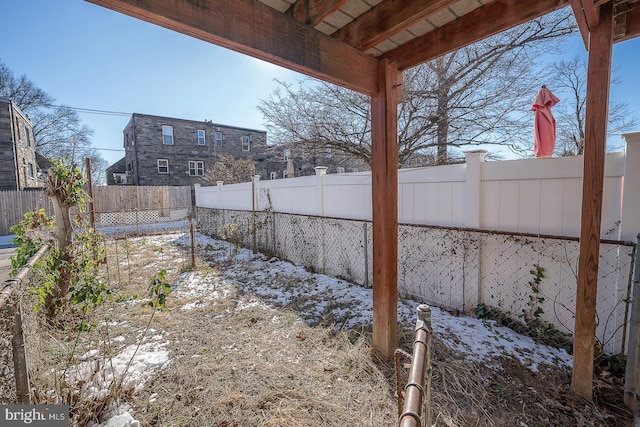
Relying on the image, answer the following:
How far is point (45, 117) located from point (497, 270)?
29.3 m

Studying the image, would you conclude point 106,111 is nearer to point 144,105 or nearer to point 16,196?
point 144,105

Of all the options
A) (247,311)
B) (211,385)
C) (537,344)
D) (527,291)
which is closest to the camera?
(211,385)

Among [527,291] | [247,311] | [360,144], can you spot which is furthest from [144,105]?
[527,291]

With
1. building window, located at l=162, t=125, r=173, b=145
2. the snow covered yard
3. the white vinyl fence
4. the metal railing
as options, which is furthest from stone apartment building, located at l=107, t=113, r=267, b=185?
the metal railing

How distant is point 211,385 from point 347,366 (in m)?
1.20

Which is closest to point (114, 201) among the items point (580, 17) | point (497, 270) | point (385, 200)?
point (385, 200)

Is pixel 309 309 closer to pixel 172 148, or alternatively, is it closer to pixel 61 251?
pixel 61 251

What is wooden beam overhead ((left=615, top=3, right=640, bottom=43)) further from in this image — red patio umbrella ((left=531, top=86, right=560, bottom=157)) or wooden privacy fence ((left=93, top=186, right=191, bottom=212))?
wooden privacy fence ((left=93, top=186, right=191, bottom=212))

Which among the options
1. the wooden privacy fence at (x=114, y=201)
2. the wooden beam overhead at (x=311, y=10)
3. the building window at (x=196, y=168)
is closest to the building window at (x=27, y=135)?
the wooden privacy fence at (x=114, y=201)

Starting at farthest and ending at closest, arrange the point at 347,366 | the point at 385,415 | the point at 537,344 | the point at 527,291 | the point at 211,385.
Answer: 1. the point at 527,291
2. the point at 537,344
3. the point at 347,366
4. the point at 211,385
5. the point at 385,415

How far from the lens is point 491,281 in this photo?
3293 mm

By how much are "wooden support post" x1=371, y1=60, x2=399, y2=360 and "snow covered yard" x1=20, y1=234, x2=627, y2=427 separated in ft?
1.32

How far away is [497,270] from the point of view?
323 centimetres

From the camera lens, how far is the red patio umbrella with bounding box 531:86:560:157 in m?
2.98
